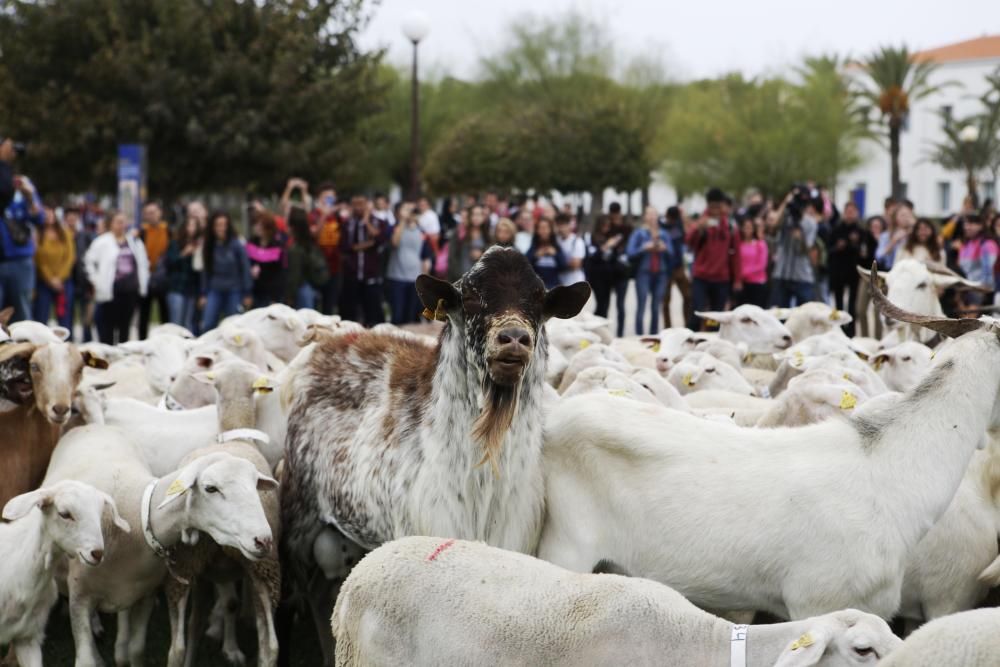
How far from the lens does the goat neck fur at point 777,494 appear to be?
499 cm

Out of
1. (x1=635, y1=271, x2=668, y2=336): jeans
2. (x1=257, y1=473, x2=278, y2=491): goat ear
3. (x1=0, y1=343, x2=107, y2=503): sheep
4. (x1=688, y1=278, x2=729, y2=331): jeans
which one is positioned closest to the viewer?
(x1=257, y1=473, x2=278, y2=491): goat ear

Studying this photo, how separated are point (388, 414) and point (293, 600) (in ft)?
4.29

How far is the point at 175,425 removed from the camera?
7.93 meters

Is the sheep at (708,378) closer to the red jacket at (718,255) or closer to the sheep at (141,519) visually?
the sheep at (141,519)

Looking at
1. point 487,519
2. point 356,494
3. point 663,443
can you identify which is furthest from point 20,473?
point 663,443

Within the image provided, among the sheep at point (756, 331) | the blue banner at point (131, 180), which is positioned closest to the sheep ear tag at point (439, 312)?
the sheep at point (756, 331)

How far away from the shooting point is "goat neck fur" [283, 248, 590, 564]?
5.09m

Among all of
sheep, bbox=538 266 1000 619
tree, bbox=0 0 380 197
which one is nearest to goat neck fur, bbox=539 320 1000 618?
sheep, bbox=538 266 1000 619

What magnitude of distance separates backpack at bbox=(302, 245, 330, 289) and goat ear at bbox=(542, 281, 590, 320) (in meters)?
10.7

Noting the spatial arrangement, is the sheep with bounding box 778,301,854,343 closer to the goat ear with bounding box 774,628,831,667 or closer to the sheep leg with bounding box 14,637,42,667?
the sheep leg with bounding box 14,637,42,667

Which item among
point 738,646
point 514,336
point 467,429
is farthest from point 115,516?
point 738,646

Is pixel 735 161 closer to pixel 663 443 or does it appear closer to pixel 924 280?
pixel 924 280

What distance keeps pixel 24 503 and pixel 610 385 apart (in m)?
2.76

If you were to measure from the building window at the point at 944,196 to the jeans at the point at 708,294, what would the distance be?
61.7 m
